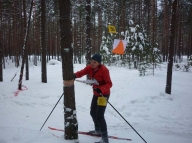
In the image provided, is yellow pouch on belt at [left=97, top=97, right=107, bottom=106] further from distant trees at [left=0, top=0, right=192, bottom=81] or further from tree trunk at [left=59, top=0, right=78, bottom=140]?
distant trees at [left=0, top=0, right=192, bottom=81]

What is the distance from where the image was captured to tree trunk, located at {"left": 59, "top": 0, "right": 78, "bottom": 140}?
14.0 feet

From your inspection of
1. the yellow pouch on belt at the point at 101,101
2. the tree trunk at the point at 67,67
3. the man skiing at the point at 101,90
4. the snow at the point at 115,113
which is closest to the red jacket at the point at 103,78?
the man skiing at the point at 101,90

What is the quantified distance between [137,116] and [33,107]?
4423 mm

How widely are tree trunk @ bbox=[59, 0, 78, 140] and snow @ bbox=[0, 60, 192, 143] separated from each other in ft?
1.20

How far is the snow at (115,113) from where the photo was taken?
5.09 m

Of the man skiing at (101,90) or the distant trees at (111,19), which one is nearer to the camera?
the man skiing at (101,90)

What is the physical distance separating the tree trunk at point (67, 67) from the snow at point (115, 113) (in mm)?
365

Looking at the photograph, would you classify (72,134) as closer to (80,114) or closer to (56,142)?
(56,142)

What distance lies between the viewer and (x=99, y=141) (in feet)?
15.6

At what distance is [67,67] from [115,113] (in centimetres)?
387

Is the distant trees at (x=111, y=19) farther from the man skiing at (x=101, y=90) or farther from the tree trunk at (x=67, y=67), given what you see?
the tree trunk at (x=67, y=67)

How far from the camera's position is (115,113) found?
294 inches

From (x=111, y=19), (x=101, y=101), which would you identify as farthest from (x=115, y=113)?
(x=111, y=19)

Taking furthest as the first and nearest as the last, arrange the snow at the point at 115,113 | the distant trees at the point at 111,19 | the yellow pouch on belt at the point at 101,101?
the distant trees at the point at 111,19, the snow at the point at 115,113, the yellow pouch on belt at the point at 101,101
